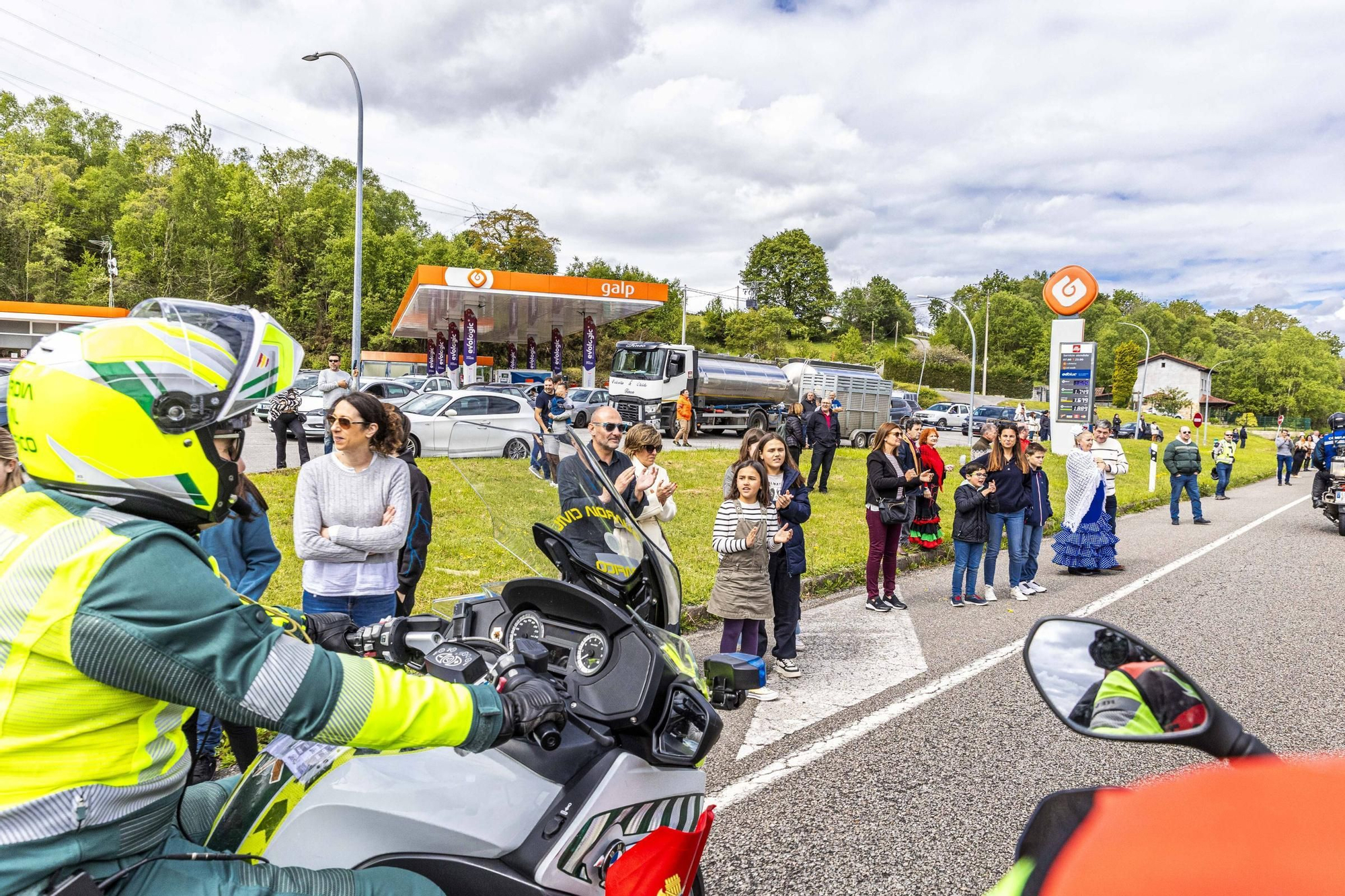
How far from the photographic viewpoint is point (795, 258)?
94.3 metres

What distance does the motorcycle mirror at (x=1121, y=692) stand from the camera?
1.23 meters

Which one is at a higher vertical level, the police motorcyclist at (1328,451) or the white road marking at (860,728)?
the police motorcyclist at (1328,451)

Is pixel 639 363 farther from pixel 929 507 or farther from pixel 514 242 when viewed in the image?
pixel 514 242

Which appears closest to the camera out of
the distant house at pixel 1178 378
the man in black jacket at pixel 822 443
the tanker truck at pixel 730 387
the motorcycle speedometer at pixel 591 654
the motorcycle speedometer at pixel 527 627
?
the motorcycle speedometer at pixel 591 654

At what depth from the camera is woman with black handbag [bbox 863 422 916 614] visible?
24.6 ft

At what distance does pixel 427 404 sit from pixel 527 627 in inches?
572

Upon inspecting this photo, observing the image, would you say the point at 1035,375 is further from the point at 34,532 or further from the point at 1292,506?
the point at 34,532

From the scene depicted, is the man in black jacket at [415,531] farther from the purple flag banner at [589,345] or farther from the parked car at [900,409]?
the parked car at [900,409]

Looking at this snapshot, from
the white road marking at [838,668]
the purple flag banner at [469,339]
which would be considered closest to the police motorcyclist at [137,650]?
the white road marking at [838,668]

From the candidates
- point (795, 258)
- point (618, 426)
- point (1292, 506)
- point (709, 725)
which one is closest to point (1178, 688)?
point (709, 725)

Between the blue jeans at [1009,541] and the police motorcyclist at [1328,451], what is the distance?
30.9ft

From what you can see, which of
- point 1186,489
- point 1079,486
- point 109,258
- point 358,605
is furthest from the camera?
point 109,258

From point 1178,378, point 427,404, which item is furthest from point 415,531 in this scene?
point 1178,378

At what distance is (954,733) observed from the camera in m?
4.71
